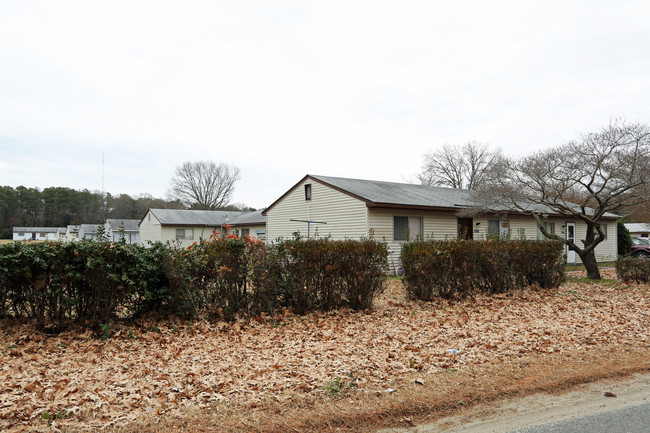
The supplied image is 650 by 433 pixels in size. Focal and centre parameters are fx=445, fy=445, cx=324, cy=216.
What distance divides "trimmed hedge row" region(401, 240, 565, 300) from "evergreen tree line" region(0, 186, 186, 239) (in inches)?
2167

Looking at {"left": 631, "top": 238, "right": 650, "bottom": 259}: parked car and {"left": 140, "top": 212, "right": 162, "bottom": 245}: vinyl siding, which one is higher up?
{"left": 140, "top": 212, "right": 162, "bottom": 245}: vinyl siding

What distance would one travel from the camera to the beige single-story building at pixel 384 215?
16391mm

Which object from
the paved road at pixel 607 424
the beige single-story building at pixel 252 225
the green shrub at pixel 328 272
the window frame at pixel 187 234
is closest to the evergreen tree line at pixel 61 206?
the window frame at pixel 187 234

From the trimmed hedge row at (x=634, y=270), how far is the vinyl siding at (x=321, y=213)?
25.5ft

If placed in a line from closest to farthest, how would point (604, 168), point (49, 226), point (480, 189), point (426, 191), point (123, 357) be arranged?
1. point (123, 357)
2. point (604, 168)
3. point (480, 189)
4. point (426, 191)
5. point (49, 226)

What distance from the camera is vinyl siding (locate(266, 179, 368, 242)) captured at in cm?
1667

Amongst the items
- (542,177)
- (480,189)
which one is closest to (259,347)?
(542,177)

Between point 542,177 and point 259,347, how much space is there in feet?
37.6

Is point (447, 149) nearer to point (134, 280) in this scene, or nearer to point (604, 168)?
point (604, 168)

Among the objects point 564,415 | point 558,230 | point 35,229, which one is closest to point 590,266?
point 558,230

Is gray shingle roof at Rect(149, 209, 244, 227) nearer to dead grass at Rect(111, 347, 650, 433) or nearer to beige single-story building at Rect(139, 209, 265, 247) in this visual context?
beige single-story building at Rect(139, 209, 265, 247)

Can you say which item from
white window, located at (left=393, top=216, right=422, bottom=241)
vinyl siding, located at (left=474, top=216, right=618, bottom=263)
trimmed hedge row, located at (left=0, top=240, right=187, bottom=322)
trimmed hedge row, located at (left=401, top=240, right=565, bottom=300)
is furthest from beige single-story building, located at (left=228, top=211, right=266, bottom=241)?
trimmed hedge row, located at (left=0, top=240, right=187, bottom=322)

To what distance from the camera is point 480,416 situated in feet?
12.2

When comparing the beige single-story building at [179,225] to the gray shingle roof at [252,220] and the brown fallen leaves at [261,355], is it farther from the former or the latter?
the brown fallen leaves at [261,355]
